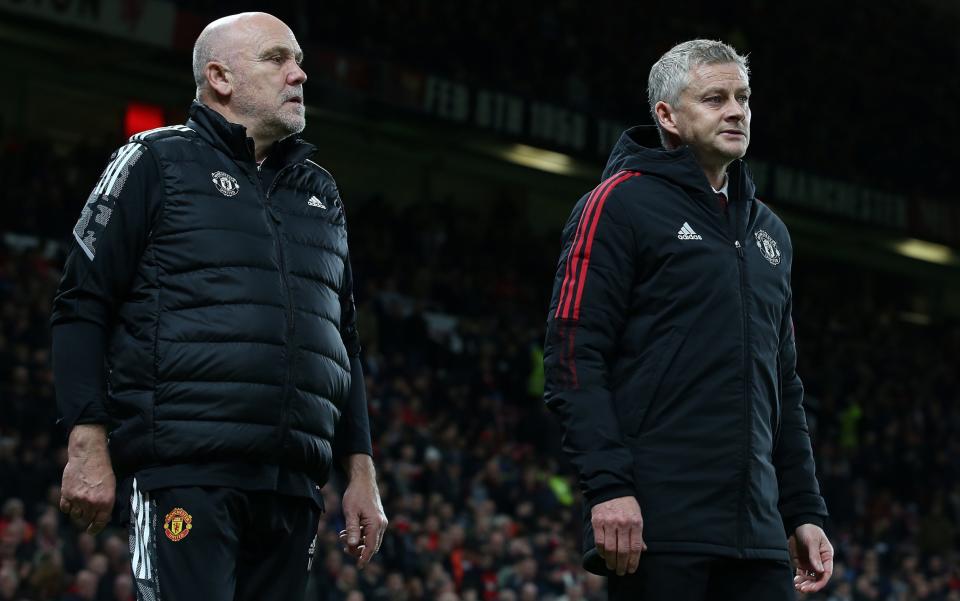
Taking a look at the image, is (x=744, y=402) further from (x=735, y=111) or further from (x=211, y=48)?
(x=211, y=48)

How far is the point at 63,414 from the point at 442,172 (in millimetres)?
21320

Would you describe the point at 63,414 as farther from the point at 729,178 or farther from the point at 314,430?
the point at 729,178

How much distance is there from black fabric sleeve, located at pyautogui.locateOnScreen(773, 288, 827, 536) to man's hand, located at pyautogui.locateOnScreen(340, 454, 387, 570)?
94 cm

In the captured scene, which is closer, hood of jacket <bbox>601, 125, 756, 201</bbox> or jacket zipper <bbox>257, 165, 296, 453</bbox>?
jacket zipper <bbox>257, 165, 296, 453</bbox>

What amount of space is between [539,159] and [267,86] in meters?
19.7

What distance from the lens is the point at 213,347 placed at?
10.5 feet

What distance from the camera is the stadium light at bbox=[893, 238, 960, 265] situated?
26.6 meters

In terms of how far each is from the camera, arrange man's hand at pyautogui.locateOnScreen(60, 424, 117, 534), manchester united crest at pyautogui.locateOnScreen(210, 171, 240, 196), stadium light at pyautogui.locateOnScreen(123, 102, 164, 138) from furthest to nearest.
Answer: stadium light at pyautogui.locateOnScreen(123, 102, 164, 138), manchester united crest at pyautogui.locateOnScreen(210, 171, 240, 196), man's hand at pyautogui.locateOnScreen(60, 424, 117, 534)

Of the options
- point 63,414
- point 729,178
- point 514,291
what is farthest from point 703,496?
point 514,291

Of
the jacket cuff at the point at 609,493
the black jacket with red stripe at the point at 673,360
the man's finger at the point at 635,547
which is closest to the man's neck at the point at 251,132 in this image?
the black jacket with red stripe at the point at 673,360

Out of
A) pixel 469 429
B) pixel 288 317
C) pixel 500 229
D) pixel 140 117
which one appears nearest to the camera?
pixel 288 317

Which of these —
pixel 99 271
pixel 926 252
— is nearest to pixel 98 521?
pixel 99 271

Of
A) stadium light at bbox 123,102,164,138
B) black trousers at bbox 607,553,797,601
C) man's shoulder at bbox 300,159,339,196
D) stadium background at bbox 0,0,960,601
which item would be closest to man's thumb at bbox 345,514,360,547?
black trousers at bbox 607,553,797,601

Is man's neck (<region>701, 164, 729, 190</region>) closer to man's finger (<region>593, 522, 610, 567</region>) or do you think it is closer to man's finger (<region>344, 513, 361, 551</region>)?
man's finger (<region>593, 522, 610, 567</region>)
